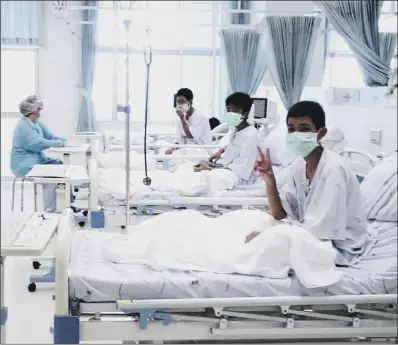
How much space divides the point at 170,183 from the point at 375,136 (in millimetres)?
1676

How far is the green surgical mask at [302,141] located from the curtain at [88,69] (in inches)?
49.5

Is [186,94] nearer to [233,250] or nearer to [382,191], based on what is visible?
[233,250]

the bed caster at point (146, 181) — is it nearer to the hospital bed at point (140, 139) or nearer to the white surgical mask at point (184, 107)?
the hospital bed at point (140, 139)

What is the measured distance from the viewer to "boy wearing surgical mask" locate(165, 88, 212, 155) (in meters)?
3.03

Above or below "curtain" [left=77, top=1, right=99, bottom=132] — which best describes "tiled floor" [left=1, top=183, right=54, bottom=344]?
below

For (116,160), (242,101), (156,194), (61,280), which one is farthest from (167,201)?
(61,280)

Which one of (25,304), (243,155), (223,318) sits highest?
(243,155)

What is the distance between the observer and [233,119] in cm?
299

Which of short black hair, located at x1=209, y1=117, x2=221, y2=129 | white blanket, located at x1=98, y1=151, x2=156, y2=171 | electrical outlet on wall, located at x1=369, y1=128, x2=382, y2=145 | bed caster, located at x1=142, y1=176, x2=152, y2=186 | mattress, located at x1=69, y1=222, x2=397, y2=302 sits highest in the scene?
electrical outlet on wall, located at x1=369, y1=128, x2=382, y2=145

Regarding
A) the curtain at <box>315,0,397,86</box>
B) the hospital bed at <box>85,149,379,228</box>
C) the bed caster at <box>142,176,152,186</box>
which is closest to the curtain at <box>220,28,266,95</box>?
the hospital bed at <box>85,149,379,228</box>

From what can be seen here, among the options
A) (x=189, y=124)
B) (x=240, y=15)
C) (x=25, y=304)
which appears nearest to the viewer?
(x=25, y=304)

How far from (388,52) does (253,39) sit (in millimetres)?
1409

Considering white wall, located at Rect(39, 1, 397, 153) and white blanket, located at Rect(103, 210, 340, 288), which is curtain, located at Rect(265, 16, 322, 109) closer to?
white wall, located at Rect(39, 1, 397, 153)

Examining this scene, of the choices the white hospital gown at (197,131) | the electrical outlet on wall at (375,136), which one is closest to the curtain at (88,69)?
the white hospital gown at (197,131)
